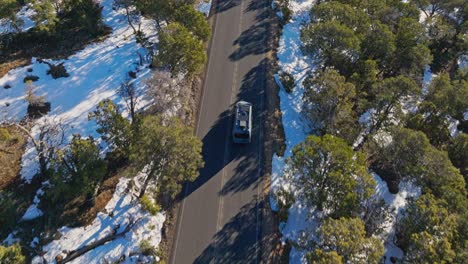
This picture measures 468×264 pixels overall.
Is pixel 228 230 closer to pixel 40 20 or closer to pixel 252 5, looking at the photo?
pixel 40 20

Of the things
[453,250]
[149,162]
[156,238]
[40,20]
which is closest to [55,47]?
[40,20]

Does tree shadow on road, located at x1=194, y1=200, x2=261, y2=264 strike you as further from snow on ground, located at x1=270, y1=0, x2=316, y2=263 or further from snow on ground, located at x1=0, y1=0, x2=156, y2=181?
snow on ground, located at x1=0, y1=0, x2=156, y2=181

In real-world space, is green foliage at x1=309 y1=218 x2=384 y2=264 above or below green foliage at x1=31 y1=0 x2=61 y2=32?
below

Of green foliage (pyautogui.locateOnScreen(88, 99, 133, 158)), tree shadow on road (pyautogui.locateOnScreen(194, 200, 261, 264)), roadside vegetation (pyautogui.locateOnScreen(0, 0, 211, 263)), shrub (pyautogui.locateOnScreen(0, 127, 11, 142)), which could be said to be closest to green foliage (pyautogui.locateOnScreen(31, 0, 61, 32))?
roadside vegetation (pyautogui.locateOnScreen(0, 0, 211, 263))

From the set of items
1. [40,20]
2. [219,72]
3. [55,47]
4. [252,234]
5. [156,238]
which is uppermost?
[40,20]

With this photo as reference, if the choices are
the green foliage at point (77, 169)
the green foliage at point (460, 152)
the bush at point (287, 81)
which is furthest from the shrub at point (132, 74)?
the green foliage at point (460, 152)

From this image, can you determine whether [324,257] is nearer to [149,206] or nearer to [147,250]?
[147,250]

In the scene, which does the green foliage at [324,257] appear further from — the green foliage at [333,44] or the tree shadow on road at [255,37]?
the tree shadow on road at [255,37]
